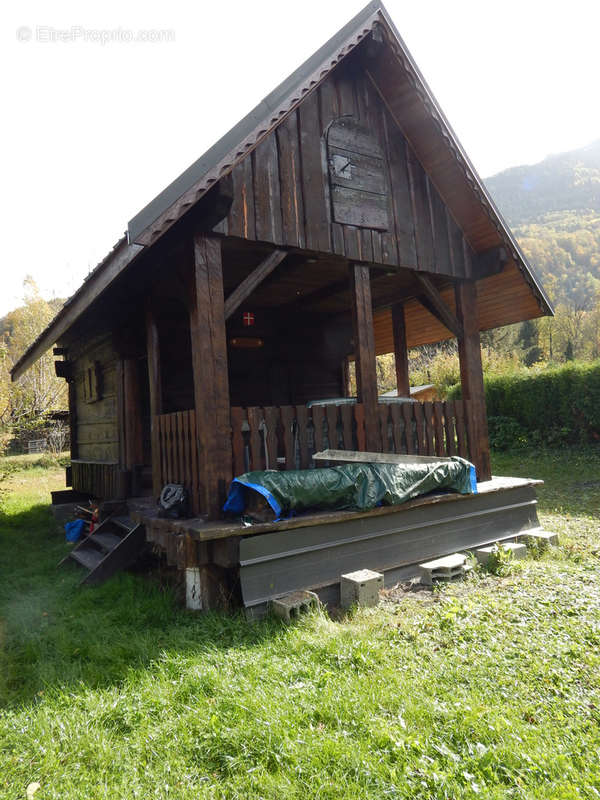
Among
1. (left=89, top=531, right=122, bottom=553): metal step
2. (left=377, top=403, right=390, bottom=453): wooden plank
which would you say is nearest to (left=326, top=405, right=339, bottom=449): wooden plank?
(left=377, top=403, right=390, bottom=453): wooden plank

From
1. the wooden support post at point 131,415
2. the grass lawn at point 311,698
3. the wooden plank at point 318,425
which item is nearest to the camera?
the grass lawn at point 311,698

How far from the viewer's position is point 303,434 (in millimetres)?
5711

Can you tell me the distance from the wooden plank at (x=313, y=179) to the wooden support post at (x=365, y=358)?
0.64 meters

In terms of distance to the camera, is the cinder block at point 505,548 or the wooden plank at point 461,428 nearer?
the cinder block at point 505,548

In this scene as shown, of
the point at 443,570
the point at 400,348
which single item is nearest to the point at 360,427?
the point at 443,570

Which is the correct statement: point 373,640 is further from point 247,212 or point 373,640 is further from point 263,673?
point 247,212

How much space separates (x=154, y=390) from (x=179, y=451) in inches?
47.9

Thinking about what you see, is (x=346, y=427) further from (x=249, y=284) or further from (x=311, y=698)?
(x=311, y=698)

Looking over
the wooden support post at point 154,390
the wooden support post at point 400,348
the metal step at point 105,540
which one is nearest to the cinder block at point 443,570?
the wooden support post at point 154,390

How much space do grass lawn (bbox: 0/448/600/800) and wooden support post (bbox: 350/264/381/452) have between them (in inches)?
75.8

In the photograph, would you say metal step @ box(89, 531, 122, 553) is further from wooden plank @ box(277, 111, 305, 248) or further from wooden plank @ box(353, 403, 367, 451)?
wooden plank @ box(277, 111, 305, 248)

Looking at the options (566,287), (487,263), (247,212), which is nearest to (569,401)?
(487,263)

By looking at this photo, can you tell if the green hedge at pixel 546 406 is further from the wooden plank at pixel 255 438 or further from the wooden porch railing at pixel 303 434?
the wooden plank at pixel 255 438

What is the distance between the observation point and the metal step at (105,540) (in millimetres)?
6711
